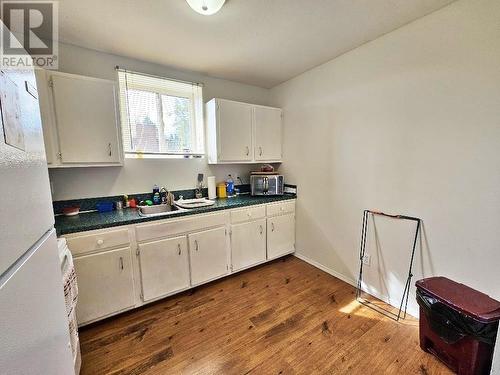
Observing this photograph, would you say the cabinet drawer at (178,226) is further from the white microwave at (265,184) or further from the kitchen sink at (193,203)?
the white microwave at (265,184)

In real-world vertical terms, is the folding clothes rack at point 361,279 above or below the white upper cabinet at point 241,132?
below

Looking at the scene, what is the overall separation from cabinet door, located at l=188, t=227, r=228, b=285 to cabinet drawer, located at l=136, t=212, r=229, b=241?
0.08 meters

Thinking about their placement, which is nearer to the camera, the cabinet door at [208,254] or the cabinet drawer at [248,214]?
the cabinet door at [208,254]

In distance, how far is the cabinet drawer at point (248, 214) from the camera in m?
2.46

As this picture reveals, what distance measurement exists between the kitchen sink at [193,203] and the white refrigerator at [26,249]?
155cm

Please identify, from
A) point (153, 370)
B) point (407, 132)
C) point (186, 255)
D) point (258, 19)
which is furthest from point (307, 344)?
point (258, 19)

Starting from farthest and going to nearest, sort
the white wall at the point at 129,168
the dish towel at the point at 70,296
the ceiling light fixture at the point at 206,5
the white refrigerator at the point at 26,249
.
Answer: the white wall at the point at 129,168 < the ceiling light fixture at the point at 206,5 < the dish towel at the point at 70,296 < the white refrigerator at the point at 26,249

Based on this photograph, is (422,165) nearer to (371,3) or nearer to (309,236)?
(371,3)

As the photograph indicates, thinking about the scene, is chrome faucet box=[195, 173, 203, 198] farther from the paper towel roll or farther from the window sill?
the window sill

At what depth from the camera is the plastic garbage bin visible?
1.23 m

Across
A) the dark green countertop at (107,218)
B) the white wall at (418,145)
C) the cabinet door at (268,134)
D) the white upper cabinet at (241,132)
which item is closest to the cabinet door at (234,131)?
the white upper cabinet at (241,132)

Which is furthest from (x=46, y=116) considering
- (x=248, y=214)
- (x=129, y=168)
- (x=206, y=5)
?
(x=248, y=214)

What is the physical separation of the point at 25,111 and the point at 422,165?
2364mm

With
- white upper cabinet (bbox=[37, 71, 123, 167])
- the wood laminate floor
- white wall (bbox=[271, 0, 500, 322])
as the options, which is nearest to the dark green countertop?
white upper cabinet (bbox=[37, 71, 123, 167])
